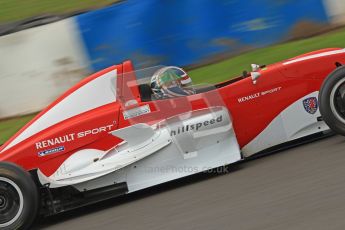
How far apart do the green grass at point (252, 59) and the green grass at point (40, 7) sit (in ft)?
11.2

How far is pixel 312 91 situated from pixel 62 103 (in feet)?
7.75

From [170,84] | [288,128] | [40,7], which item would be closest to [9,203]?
[170,84]

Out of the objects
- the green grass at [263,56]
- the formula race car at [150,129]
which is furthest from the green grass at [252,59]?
the formula race car at [150,129]

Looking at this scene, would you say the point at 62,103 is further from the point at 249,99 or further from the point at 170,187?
the point at 249,99

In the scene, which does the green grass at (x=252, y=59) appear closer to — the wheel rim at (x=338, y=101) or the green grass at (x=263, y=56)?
the green grass at (x=263, y=56)

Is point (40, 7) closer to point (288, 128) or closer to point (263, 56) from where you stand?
point (263, 56)

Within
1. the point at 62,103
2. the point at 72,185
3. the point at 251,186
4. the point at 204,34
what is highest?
the point at 204,34

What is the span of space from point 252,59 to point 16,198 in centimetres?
541

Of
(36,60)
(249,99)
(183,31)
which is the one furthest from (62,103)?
Answer: (183,31)

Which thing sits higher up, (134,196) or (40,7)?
(40,7)

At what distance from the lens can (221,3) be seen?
33.3 ft

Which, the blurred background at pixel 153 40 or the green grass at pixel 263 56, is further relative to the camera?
the green grass at pixel 263 56

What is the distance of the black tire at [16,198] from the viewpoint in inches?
214

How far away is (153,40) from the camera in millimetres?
10023
